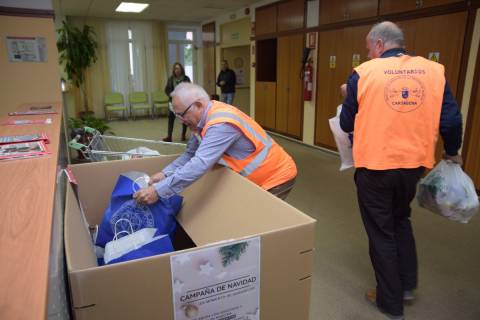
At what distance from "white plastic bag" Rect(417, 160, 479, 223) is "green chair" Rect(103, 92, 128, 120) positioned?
8849mm

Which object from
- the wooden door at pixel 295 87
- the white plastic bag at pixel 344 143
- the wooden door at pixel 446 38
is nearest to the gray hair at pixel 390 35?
the white plastic bag at pixel 344 143

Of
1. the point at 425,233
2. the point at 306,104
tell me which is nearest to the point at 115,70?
the point at 306,104

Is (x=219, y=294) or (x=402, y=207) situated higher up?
(x=219, y=294)

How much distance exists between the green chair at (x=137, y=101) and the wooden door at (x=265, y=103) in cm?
383

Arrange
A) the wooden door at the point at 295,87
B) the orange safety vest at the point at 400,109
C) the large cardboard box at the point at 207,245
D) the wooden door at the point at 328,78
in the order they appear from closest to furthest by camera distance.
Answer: the large cardboard box at the point at 207,245, the orange safety vest at the point at 400,109, the wooden door at the point at 328,78, the wooden door at the point at 295,87

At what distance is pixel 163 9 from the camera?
8.41m

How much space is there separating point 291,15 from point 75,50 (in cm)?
538

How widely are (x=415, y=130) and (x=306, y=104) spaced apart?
4612mm

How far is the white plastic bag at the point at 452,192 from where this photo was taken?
6.20 feet

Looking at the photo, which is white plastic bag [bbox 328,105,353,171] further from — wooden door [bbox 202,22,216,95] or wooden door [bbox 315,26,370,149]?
wooden door [bbox 202,22,216,95]

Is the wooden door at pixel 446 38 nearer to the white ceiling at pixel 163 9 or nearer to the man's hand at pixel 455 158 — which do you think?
the man's hand at pixel 455 158

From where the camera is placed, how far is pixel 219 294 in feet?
2.94

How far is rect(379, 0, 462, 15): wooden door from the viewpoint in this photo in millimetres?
3943

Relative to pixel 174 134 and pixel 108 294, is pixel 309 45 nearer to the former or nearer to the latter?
pixel 174 134
